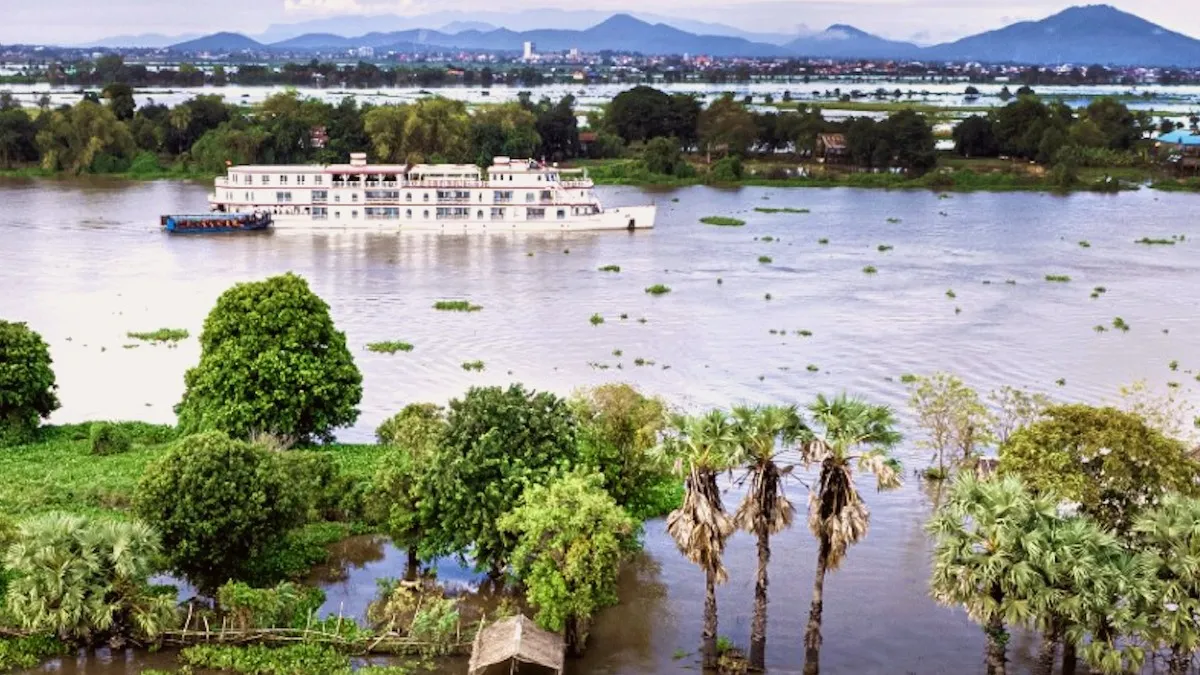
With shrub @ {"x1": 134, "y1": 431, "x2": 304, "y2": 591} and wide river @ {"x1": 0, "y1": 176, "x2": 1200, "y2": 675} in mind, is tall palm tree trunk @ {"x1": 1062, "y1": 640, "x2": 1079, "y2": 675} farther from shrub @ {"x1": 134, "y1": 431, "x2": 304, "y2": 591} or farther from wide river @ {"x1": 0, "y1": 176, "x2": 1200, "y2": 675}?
shrub @ {"x1": 134, "y1": 431, "x2": 304, "y2": 591}

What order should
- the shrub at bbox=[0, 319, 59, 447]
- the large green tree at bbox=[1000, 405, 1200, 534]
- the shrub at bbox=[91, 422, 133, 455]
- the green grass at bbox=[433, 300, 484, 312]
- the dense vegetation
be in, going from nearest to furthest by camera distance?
the dense vegetation → the large green tree at bbox=[1000, 405, 1200, 534] → the shrub at bbox=[91, 422, 133, 455] → the shrub at bbox=[0, 319, 59, 447] → the green grass at bbox=[433, 300, 484, 312]

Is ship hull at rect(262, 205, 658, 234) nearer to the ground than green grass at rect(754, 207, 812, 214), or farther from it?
nearer to the ground

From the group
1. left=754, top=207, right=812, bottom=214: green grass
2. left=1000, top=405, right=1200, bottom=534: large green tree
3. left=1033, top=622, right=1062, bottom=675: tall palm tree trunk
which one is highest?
left=1000, top=405, right=1200, bottom=534: large green tree

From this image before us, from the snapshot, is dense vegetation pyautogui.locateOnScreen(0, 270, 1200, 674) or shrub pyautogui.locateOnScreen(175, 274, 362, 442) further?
shrub pyautogui.locateOnScreen(175, 274, 362, 442)

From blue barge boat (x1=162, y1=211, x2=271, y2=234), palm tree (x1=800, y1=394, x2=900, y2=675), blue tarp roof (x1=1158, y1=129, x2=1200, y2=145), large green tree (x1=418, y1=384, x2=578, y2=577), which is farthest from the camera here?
blue tarp roof (x1=1158, y1=129, x2=1200, y2=145)

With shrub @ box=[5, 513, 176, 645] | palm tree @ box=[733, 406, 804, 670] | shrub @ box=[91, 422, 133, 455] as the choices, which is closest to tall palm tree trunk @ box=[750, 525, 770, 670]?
palm tree @ box=[733, 406, 804, 670]

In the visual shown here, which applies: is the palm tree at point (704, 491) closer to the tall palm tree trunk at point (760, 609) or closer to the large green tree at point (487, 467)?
the tall palm tree trunk at point (760, 609)
